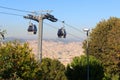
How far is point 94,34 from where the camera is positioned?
89938mm

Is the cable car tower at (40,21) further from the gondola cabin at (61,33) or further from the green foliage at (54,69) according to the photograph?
the green foliage at (54,69)

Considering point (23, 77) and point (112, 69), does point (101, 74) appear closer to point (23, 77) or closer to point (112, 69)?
point (112, 69)

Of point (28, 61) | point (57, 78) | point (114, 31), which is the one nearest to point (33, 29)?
point (28, 61)

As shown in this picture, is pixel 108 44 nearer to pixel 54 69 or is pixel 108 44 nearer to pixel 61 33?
pixel 54 69

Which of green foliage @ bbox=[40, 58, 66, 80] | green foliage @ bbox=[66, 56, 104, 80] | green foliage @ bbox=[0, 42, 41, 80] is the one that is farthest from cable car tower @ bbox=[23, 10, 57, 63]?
green foliage @ bbox=[66, 56, 104, 80]

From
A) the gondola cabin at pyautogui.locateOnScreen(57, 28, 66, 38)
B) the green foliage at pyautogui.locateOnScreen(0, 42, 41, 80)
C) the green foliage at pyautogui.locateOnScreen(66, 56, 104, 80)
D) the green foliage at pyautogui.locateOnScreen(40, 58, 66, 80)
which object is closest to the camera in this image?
the green foliage at pyautogui.locateOnScreen(0, 42, 41, 80)

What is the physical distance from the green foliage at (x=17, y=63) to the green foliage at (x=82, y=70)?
90.8ft

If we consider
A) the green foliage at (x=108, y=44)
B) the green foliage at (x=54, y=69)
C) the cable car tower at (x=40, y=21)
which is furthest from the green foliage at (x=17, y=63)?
the green foliage at (x=108, y=44)

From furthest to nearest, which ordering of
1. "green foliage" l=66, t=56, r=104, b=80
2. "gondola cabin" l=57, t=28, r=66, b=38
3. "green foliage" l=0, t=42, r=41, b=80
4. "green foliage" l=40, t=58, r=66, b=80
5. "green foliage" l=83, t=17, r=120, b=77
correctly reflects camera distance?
"green foliage" l=83, t=17, r=120, b=77 < "green foliage" l=66, t=56, r=104, b=80 < "green foliage" l=40, t=58, r=66, b=80 < "gondola cabin" l=57, t=28, r=66, b=38 < "green foliage" l=0, t=42, r=41, b=80

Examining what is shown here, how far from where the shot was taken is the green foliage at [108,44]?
77.1 m

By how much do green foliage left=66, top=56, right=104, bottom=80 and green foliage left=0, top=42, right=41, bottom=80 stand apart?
27666 mm

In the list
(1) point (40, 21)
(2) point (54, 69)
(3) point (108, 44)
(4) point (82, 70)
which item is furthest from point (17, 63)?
(3) point (108, 44)

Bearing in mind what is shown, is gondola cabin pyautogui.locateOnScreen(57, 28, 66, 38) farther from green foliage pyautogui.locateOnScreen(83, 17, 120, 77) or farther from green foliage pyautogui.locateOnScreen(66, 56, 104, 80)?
green foliage pyautogui.locateOnScreen(83, 17, 120, 77)

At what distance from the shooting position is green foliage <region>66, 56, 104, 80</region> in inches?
2542
